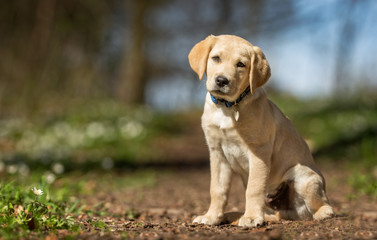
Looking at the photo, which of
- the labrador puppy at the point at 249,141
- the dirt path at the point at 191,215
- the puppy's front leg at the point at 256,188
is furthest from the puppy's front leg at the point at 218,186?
the puppy's front leg at the point at 256,188

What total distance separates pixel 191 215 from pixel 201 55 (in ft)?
5.52

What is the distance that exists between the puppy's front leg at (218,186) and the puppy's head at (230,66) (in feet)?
1.86

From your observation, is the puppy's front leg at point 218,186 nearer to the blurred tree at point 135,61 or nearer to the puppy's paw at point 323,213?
the puppy's paw at point 323,213

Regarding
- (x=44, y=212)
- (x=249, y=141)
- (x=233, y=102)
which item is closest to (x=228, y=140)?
(x=249, y=141)

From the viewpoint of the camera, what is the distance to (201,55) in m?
3.31

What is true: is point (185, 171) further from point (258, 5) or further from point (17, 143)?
point (258, 5)

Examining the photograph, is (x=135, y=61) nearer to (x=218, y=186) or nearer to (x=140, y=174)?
(x=140, y=174)

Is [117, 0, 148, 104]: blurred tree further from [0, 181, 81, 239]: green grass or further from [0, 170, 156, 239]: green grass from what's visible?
[0, 181, 81, 239]: green grass

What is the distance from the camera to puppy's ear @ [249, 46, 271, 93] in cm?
319

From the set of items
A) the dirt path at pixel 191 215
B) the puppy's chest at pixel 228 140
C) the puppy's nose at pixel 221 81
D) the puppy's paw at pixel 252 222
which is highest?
the puppy's nose at pixel 221 81

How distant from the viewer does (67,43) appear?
19125 millimetres

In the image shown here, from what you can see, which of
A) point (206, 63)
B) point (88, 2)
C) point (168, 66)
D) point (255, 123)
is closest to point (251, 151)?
point (255, 123)

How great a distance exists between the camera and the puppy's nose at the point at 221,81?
120 inches

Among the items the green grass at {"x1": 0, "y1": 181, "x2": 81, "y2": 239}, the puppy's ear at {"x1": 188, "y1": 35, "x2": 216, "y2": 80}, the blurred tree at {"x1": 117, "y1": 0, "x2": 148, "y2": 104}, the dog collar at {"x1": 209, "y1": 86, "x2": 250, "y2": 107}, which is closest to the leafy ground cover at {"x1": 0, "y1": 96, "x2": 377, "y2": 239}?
the green grass at {"x1": 0, "y1": 181, "x2": 81, "y2": 239}
